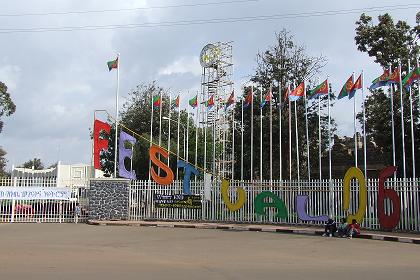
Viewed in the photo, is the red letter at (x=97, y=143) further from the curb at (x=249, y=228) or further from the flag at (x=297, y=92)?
the flag at (x=297, y=92)

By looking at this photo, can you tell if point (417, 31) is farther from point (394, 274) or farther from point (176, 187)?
point (394, 274)

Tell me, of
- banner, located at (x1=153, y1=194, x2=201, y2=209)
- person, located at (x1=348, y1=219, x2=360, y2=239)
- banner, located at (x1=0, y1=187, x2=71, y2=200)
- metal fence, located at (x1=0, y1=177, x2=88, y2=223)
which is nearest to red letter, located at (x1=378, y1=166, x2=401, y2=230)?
person, located at (x1=348, y1=219, x2=360, y2=239)

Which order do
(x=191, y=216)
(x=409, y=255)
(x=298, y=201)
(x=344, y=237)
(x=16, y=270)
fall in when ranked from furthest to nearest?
(x=191, y=216) < (x=298, y=201) < (x=344, y=237) < (x=409, y=255) < (x=16, y=270)

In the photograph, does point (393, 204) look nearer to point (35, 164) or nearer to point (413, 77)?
point (413, 77)

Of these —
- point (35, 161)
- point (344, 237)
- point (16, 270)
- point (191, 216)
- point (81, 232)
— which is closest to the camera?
point (16, 270)

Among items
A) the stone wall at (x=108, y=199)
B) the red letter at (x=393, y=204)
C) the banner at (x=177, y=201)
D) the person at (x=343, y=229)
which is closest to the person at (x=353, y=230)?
the person at (x=343, y=229)

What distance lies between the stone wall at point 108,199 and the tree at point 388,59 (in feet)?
53.2

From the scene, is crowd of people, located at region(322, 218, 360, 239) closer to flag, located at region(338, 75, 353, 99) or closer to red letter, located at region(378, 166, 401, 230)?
red letter, located at region(378, 166, 401, 230)

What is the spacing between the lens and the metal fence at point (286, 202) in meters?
19.5

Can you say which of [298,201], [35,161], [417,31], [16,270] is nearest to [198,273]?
[16,270]

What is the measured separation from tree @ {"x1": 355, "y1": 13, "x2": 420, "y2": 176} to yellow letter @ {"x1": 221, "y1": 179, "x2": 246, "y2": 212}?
11.4 metres

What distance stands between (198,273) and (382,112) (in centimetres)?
2439

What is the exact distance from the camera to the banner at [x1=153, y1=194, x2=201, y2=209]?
25.7 m

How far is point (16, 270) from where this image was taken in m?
9.52
